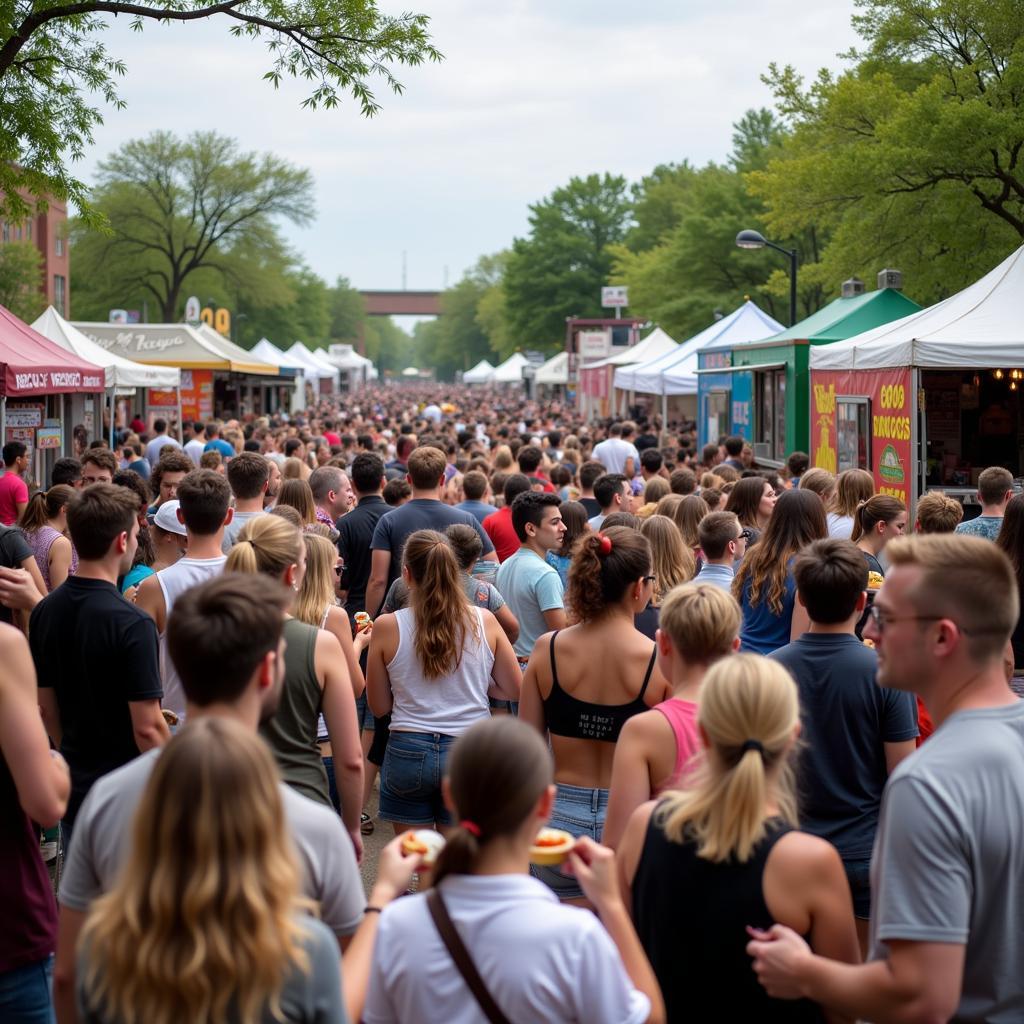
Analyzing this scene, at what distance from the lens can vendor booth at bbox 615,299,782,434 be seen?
27516 millimetres

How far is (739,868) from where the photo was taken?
2.80 meters

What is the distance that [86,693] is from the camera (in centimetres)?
430

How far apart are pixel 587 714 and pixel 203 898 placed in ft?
8.31

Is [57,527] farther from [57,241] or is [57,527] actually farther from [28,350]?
[57,241]

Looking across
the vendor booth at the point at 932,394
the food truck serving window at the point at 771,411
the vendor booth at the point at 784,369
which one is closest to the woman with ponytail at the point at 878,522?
the vendor booth at the point at 932,394

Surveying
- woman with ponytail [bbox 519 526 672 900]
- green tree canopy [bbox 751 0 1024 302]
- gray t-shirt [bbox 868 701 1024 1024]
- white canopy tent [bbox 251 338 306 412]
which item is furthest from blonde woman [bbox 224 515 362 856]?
white canopy tent [bbox 251 338 306 412]

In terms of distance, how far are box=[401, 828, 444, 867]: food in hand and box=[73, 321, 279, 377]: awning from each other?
2953 centimetres

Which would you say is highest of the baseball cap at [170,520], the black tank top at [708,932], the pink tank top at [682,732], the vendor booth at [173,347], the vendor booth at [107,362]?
the vendor booth at [173,347]

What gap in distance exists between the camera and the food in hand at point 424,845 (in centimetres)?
262

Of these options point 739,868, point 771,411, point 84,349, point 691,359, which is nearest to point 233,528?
point 739,868

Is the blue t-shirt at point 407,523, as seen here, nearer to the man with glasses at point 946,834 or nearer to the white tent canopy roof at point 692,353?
the man with glasses at point 946,834

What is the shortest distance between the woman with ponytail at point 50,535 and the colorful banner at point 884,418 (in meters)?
7.94

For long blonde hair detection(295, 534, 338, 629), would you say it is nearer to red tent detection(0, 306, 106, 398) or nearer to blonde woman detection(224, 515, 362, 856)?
blonde woman detection(224, 515, 362, 856)

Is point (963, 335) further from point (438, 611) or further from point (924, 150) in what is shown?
point (924, 150)
